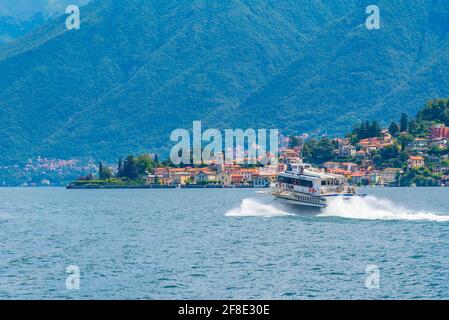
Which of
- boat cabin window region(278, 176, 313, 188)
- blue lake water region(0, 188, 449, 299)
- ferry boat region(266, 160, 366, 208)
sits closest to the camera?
blue lake water region(0, 188, 449, 299)

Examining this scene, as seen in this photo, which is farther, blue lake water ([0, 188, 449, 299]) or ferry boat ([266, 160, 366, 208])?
ferry boat ([266, 160, 366, 208])

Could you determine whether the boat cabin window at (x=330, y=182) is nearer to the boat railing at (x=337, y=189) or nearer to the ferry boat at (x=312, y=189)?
the ferry boat at (x=312, y=189)

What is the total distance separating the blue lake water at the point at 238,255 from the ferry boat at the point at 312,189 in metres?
0.98

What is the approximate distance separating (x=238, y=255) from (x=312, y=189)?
98.0 feet

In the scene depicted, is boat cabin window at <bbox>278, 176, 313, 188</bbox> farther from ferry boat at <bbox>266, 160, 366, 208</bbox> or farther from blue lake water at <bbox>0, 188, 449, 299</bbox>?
blue lake water at <bbox>0, 188, 449, 299</bbox>

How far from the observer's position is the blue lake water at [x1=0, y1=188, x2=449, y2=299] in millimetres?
44906

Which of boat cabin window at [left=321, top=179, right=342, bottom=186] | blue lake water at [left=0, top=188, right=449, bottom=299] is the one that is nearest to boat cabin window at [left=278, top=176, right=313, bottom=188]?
boat cabin window at [left=321, top=179, right=342, bottom=186]

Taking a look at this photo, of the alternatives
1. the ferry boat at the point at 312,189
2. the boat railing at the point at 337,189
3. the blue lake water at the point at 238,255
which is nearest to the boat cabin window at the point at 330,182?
the ferry boat at the point at 312,189

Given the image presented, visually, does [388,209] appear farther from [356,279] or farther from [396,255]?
[356,279]

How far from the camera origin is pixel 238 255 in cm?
5878

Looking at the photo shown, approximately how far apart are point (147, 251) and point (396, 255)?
13.8 m

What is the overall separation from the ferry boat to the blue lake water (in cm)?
98

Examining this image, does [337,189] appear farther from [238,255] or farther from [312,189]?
[238,255]
